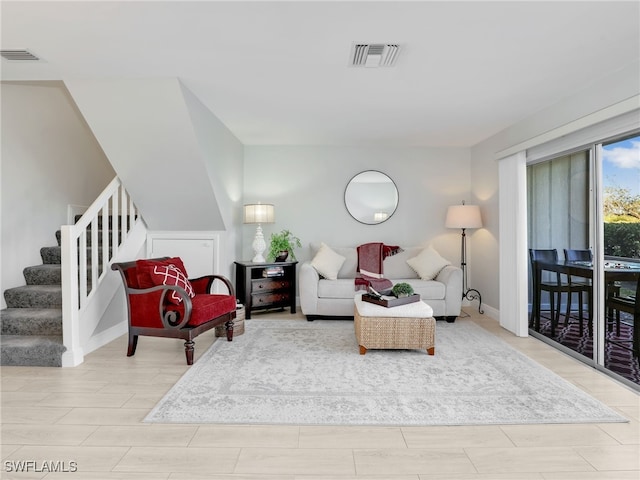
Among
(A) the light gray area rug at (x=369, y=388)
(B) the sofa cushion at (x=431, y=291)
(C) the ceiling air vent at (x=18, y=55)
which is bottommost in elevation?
(A) the light gray area rug at (x=369, y=388)

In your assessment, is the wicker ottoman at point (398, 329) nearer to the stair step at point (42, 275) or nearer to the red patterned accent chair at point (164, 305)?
the red patterned accent chair at point (164, 305)

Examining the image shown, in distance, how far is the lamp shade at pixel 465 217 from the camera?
5102mm

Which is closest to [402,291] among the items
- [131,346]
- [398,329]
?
[398,329]

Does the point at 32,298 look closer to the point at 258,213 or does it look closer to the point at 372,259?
the point at 258,213

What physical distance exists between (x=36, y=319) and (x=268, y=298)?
246cm

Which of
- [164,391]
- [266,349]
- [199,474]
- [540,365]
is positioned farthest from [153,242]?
[540,365]

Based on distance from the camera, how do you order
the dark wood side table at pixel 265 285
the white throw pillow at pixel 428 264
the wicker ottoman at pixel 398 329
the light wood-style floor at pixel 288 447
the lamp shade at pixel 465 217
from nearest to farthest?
the light wood-style floor at pixel 288 447, the wicker ottoman at pixel 398 329, the dark wood side table at pixel 265 285, the white throw pillow at pixel 428 264, the lamp shade at pixel 465 217

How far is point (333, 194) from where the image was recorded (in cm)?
573

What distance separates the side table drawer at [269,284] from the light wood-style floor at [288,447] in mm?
2367

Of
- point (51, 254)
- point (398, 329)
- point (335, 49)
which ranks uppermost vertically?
point (335, 49)

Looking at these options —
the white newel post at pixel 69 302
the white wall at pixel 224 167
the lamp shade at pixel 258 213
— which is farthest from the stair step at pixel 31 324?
the lamp shade at pixel 258 213

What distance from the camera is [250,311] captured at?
486 centimetres

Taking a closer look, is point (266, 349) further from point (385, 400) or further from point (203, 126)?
point (203, 126)

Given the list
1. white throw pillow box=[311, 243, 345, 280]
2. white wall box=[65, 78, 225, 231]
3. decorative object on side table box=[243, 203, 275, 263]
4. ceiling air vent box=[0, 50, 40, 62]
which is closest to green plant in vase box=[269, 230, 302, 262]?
decorative object on side table box=[243, 203, 275, 263]
